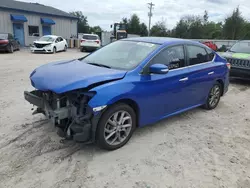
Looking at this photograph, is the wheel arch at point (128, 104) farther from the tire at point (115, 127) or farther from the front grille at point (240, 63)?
the front grille at point (240, 63)

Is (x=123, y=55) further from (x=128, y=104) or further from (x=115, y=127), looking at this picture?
(x=115, y=127)

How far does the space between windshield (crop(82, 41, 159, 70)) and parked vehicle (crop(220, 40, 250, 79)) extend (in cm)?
552

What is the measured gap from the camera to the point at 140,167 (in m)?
3.07

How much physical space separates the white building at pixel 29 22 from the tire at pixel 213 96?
22.6m

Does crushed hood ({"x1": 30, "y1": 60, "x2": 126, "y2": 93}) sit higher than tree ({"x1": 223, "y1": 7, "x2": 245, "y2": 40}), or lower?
lower

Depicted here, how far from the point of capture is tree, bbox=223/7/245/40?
4059 centimetres

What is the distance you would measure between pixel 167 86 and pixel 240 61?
220 inches

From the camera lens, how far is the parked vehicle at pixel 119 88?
311 centimetres

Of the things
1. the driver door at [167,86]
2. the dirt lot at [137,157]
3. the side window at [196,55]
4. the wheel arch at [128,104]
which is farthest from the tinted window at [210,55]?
the wheel arch at [128,104]

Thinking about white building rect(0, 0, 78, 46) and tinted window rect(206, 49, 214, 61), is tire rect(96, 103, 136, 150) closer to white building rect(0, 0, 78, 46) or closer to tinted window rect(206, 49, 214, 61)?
tinted window rect(206, 49, 214, 61)

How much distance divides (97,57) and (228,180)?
2.97m

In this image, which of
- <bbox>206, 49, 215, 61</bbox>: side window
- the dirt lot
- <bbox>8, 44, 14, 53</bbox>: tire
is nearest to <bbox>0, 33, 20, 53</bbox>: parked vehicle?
<bbox>8, 44, 14, 53</bbox>: tire

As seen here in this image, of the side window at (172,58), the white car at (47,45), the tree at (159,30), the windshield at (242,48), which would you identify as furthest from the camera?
the tree at (159,30)

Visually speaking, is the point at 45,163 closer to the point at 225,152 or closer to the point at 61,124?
the point at 61,124
